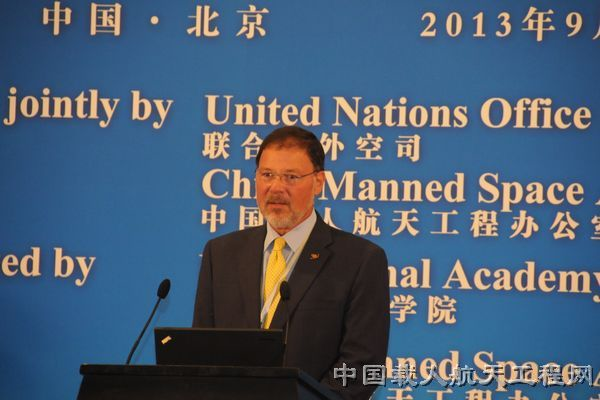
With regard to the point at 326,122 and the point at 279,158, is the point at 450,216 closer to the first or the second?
the point at 326,122

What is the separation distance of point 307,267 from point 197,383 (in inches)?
34.1

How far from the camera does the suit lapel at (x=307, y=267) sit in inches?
128

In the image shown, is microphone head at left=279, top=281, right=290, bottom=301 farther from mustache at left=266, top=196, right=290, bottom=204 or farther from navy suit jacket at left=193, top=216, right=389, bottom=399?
mustache at left=266, top=196, right=290, bottom=204

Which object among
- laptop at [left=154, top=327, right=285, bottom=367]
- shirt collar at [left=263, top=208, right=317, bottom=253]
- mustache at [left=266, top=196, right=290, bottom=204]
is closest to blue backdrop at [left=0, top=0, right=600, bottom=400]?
shirt collar at [left=263, top=208, right=317, bottom=253]

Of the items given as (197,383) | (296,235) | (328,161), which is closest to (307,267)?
(296,235)

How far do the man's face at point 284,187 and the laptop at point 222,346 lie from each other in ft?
2.25

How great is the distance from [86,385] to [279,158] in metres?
1.05

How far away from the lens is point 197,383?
2.56 metres

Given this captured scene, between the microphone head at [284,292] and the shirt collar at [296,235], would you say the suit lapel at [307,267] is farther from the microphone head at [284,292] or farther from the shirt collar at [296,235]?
the microphone head at [284,292]

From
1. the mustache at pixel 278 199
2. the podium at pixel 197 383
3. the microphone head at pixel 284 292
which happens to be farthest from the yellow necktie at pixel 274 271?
the podium at pixel 197 383

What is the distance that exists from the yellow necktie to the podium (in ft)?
2.40

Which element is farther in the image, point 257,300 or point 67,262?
point 67,262

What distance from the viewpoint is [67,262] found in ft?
16.6

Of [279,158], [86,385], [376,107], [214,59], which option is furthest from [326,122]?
[86,385]
